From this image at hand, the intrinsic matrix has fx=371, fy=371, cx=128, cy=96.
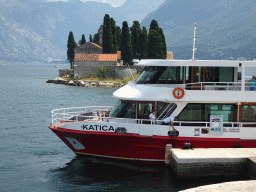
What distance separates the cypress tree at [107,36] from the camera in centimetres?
7512

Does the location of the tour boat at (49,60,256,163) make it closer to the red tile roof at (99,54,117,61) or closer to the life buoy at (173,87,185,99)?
the life buoy at (173,87,185,99)

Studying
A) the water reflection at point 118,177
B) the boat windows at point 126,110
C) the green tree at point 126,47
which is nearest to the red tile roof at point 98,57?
the green tree at point 126,47

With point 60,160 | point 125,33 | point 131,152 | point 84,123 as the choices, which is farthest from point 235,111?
point 125,33

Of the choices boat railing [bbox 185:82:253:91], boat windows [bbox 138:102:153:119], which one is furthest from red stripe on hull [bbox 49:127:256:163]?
boat railing [bbox 185:82:253:91]

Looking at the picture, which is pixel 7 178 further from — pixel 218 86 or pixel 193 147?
pixel 218 86

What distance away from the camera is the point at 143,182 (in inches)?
573

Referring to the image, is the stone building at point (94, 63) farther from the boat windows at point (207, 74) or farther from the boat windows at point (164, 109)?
the boat windows at point (164, 109)

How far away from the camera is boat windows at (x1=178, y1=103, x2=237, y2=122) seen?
1591cm

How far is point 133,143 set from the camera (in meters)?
15.8

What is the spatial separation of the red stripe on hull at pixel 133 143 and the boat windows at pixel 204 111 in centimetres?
95

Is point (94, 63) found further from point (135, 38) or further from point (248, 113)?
point (248, 113)

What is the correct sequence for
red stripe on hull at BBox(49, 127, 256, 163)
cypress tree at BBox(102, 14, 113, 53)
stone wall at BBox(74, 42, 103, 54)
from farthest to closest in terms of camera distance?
1. stone wall at BBox(74, 42, 103, 54)
2. cypress tree at BBox(102, 14, 113, 53)
3. red stripe on hull at BBox(49, 127, 256, 163)

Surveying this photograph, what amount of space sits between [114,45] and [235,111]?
64296mm

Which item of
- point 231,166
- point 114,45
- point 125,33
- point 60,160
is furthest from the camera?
point 114,45
